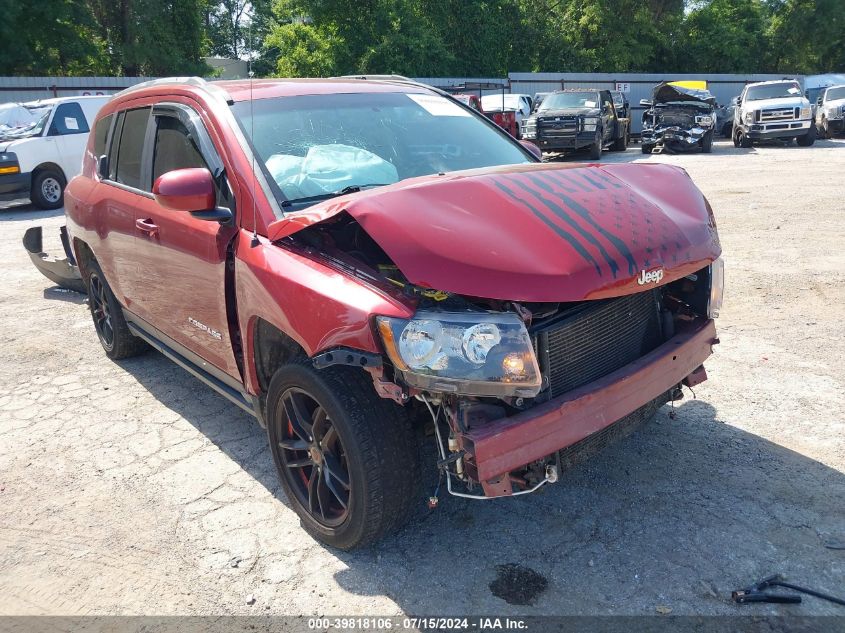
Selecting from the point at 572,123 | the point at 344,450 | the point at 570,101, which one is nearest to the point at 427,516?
the point at 344,450

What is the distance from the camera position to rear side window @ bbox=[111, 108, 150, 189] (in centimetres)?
436

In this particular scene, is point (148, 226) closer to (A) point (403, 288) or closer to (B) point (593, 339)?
(A) point (403, 288)

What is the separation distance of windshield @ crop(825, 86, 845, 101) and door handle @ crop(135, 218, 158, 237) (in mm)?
27389

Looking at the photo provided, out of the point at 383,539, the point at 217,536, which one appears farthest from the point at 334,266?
the point at 217,536

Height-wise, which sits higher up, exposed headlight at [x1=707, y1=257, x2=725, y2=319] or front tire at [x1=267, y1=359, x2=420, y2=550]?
exposed headlight at [x1=707, y1=257, x2=725, y2=319]

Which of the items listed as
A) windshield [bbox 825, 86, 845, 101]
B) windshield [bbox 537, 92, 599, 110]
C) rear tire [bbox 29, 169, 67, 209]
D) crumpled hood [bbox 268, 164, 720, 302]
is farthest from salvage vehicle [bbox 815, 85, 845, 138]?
crumpled hood [bbox 268, 164, 720, 302]

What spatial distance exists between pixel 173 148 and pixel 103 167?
1255 millimetres

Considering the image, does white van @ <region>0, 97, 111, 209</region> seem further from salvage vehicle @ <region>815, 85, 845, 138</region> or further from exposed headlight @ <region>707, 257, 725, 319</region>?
salvage vehicle @ <region>815, 85, 845, 138</region>

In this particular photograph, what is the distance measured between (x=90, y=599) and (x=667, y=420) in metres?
3.05

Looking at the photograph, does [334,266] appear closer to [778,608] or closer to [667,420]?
[778,608]

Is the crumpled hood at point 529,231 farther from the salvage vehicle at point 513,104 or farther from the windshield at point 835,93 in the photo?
the windshield at point 835,93

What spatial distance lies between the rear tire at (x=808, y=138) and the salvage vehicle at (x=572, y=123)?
6.20 m

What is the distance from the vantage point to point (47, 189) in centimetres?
1407

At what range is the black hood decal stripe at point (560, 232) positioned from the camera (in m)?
2.61
